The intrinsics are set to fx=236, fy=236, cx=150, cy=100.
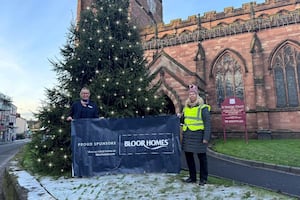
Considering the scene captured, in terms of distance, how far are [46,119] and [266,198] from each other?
16.8ft

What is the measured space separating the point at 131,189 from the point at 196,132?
165cm

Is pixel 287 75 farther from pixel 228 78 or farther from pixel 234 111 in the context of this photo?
pixel 234 111

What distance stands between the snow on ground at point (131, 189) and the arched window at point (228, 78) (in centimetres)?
1475

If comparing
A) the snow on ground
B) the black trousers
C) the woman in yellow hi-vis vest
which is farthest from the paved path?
the woman in yellow hi-vis vest

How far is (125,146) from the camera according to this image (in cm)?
538

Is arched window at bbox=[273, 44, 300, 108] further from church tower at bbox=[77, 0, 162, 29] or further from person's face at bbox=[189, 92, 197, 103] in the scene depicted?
church tower at bbox=[77, 0, 162, 29]

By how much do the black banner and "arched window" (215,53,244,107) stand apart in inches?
559

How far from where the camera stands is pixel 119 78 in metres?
Result: 6.46

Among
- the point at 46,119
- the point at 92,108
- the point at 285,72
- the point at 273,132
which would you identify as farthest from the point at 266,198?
the point at 285,72

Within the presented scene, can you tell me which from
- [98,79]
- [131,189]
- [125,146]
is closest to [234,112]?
[98,79]

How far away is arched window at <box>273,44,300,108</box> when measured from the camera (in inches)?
663

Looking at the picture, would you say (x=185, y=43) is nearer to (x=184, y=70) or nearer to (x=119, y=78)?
(x=184, y=70)

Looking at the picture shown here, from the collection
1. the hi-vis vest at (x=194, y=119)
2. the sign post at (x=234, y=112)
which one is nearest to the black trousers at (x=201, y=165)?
the hi-vis vest at (x=194, y=119)

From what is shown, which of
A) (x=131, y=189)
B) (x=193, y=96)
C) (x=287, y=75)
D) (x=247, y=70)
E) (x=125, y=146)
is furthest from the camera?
(x=247, y=70)
